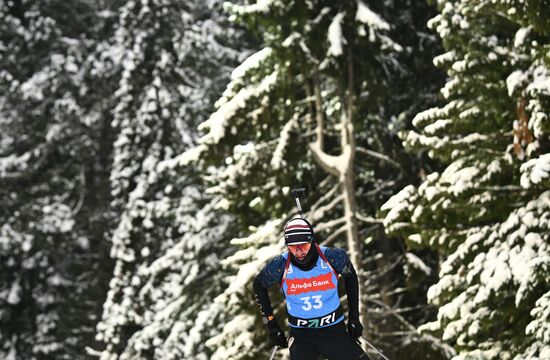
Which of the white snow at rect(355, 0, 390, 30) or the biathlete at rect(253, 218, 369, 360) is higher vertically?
the white snow at rect(355, 0, 390, 30)

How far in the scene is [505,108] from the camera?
934 centimetres

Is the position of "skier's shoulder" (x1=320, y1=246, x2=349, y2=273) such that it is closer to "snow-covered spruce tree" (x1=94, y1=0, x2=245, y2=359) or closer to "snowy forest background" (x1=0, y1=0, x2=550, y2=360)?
"snowy forest background" (x1=0, y1=0, x2=550, y2=360)

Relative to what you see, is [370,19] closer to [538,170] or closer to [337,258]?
[538,170]

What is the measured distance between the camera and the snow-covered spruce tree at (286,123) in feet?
39.4

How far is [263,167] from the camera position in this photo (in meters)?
13.2

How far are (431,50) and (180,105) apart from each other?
9.97 m

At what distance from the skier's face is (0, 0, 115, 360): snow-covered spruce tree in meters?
18.4

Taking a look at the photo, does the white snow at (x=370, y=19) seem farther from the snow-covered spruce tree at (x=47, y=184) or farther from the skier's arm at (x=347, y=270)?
the snow-covered spruce tree at (x=47, y=184)

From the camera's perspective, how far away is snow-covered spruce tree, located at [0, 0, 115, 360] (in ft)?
77.7

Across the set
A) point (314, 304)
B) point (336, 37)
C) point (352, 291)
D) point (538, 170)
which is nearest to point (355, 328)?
point (352, 291)

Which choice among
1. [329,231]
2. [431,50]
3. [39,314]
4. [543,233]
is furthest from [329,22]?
[39,314]

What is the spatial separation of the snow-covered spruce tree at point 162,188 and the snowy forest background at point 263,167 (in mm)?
74

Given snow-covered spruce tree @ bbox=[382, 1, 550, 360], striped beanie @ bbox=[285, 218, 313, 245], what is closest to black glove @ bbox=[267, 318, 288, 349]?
striped beanie @ bbox=[285, 218, 313, 245]

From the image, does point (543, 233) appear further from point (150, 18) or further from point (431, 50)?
point (150, 18)
